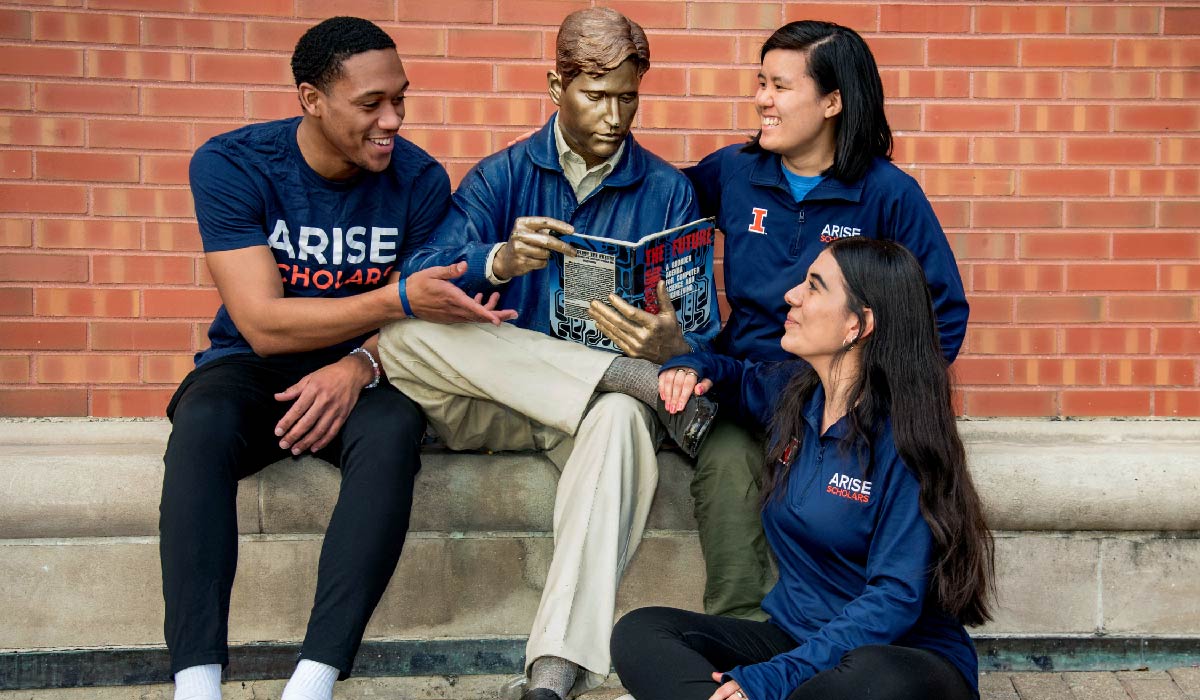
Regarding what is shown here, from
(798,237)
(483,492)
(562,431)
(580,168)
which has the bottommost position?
(483,492)

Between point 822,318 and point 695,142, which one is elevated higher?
point 695,142

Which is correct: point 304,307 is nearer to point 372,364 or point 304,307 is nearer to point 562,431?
point 372,364

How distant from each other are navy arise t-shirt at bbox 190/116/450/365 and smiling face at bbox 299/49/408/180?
0.05 m

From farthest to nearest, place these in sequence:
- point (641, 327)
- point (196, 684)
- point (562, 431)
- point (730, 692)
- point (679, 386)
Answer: point (562, 431)
point (641, 327)
point (679, 386)
point (196, 684)
point (730, 692)

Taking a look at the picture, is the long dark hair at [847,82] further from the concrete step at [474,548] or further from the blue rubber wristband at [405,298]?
the blue rubber wristband at [405,298]

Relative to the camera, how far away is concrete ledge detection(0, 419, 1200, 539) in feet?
11.5

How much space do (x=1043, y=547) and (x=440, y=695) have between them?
1719mm

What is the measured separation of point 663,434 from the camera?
11.2 ft

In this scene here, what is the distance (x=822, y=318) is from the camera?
113 inches

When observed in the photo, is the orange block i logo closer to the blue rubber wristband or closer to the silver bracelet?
the blue rubber wristband

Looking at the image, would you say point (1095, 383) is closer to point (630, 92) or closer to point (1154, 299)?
point (1154, 299)

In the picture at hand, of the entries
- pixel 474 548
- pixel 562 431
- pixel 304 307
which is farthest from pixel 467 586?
pixel 304 307

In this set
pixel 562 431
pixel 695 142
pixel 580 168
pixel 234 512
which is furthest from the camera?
pixel 695 142

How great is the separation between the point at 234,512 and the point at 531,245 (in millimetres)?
961
